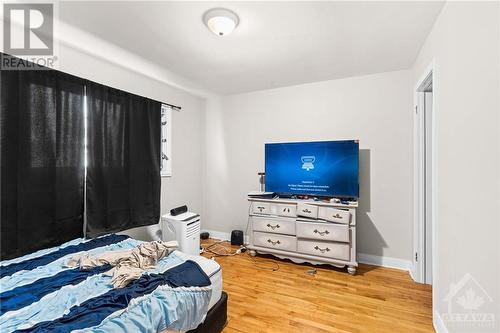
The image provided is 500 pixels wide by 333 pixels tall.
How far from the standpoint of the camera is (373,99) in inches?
125

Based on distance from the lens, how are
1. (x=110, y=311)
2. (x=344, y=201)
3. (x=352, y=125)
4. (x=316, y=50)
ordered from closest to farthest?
(x=110, y=311), (x=316, y=50), (x=344, y=201), (x=352, y=125)

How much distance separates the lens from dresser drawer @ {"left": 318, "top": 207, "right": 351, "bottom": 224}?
9.34ft

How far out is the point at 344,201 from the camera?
3.05m

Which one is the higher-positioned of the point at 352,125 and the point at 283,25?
→ the point at 283,25

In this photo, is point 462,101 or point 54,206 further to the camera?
point 54,206

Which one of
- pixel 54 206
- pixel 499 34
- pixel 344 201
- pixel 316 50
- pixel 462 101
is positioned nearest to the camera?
pixel 499 34

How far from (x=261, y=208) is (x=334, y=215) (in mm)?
985

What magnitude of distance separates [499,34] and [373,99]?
2166 millimetres

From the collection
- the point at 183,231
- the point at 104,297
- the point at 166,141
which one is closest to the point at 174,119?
the point at 166,141

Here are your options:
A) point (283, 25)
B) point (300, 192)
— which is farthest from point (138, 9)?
point (300, 192)

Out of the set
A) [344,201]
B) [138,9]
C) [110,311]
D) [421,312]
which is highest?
[138,9]

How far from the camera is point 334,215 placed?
9.53 feet

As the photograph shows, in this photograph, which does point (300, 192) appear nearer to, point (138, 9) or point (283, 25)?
point (283, 25)

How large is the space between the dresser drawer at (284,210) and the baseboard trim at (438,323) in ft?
5.31
